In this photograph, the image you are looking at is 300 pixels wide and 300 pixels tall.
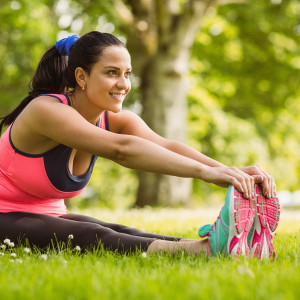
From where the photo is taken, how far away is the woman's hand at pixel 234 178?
280 centimetres

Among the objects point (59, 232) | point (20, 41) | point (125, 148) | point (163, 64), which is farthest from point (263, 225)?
point (163, 64)

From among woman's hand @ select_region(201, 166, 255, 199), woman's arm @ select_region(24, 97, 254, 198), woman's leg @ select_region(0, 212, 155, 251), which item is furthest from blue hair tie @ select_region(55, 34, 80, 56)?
woman's hand @ select_region(201, 166, 255, 199)

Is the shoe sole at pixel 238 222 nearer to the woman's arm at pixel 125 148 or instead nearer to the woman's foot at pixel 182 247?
the woman's arm at pixel 125 148

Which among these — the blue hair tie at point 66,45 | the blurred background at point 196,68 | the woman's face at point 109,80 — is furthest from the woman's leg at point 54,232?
the blurred background at point 196,68

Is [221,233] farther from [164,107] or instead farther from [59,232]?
[164,107]

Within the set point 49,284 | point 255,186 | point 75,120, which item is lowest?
point 49,284

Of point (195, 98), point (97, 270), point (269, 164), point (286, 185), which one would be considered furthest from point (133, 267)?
point (286, 185)

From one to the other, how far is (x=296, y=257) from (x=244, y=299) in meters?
1.15

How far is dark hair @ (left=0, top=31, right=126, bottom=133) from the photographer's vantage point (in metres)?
3.43

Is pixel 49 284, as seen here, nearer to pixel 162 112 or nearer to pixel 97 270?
pixel 97 270

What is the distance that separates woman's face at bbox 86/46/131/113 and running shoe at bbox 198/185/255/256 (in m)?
1.10

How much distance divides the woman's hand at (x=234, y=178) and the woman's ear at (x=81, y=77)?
1.19 meters

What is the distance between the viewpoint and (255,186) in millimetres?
2941

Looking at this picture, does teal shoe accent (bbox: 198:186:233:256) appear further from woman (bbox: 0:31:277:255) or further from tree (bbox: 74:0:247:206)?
tree (bbox: 74:0:247:206)
